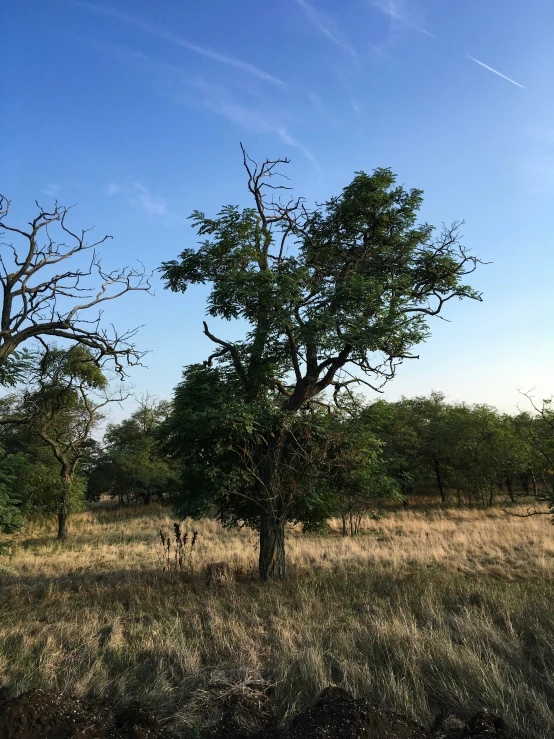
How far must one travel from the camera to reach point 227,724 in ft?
11.1

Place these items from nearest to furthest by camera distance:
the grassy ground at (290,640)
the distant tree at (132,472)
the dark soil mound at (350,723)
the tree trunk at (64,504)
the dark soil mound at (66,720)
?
the dark soil mound at (350,723)
the dark soil mound at (66,720)
the grassy ground at (290,640)
the tree trunk at (64,504)
the distant tree at (132,472)

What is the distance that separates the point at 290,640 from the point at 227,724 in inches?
78.6

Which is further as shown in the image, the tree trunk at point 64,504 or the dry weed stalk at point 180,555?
the tree trunk at point 64,504

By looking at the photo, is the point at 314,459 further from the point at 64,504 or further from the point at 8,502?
the point at 64,504

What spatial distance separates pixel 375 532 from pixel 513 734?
2296cm

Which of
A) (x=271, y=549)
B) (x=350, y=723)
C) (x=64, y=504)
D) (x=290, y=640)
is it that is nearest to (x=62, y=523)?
(x=64, y=504)

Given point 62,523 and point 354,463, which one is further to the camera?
point 62,523

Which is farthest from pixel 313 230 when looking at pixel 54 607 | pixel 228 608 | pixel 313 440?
pixel 54 607

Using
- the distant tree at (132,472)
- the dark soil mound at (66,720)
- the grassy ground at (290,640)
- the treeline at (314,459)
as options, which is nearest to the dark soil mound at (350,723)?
the grassy ground at (290,640)

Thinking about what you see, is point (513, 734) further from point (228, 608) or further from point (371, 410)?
point (371, 410)

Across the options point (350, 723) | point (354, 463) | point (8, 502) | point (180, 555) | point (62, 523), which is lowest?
point (62, 523)

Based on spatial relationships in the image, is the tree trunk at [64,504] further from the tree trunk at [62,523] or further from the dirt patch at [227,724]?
the dirt patch at [227,724]

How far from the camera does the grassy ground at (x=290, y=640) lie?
3859 mm

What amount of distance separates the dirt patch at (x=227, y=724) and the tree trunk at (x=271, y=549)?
7724mm
